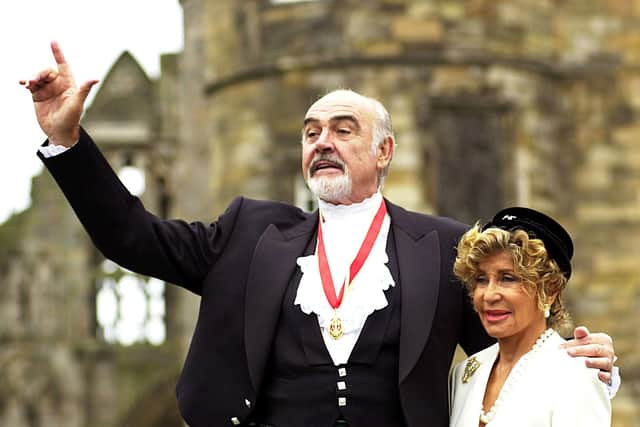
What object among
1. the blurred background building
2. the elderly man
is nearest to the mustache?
the elderly man

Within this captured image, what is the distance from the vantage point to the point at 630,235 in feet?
48.4

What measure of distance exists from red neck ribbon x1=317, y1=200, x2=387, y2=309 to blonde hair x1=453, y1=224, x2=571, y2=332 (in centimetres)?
47

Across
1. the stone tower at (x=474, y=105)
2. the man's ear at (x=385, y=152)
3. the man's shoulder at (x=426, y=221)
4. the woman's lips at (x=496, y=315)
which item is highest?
the stone tower at (x=474, y=105)

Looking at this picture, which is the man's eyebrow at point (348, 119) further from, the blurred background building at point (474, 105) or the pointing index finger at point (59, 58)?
the blurred background building at point (474, 105)

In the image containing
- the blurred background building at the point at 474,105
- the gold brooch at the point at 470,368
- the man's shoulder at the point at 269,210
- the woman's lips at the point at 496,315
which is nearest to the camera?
the woman's lips at the point at 496,315

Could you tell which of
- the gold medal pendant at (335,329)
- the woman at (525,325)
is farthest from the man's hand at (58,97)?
the woman at (525,325)

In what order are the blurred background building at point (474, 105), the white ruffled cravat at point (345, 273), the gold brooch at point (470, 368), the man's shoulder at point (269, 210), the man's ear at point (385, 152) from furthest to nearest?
1. the blurred background building at point (474, 105)
2. the man's shoulder at point (269, 210)
3. the man's ear at point (385, 152)
4. the white ruffled cravat at point (345, 273)
5. the gold brooch at point (470, 368)

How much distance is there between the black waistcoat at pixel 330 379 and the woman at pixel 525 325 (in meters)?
0.29

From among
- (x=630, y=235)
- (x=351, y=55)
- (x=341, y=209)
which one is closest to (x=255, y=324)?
(x=341, y=209)

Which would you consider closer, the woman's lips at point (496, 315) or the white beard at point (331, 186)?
the woman's lips at point (496, 315)

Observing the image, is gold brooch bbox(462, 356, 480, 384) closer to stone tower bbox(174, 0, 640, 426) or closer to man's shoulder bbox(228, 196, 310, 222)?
man's shoulder bbox(228, 196, 310, 222)

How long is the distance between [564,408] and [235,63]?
10.6 m

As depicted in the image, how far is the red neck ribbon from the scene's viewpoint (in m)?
5.20

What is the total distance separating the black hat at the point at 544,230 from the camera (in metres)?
4.81
